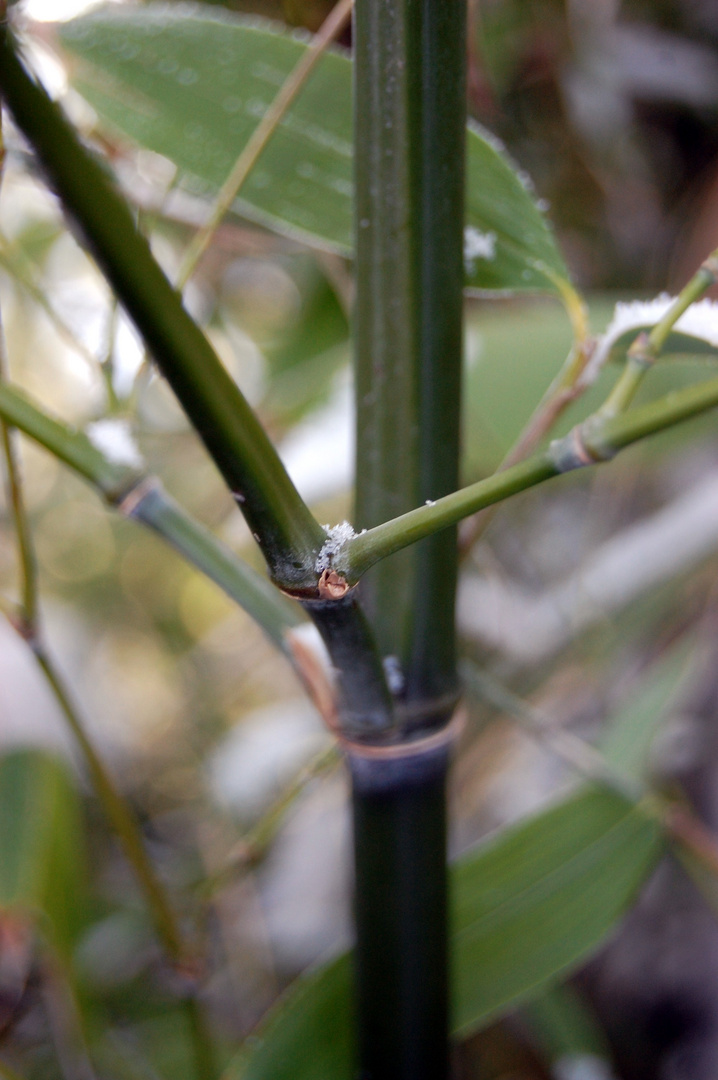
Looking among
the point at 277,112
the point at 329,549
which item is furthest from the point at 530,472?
the point at 277,112

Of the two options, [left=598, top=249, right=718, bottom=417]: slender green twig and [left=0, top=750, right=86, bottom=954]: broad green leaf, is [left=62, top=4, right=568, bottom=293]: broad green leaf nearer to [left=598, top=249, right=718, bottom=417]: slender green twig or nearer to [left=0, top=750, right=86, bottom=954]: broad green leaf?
[left=598, top=249, right=718, bottom=417]: slender green twig

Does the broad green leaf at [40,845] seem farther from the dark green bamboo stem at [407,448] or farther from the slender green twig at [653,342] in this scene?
the slender green twig at [653,342]

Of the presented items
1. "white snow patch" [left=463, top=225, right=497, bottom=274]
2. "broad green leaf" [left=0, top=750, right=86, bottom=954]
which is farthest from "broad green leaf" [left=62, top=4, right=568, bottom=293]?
"broad green leaf" [left=0, top=750, right=86, bottom=954]

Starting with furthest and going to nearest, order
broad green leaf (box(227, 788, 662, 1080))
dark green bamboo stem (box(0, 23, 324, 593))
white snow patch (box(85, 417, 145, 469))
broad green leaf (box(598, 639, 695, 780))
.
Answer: broad green leaf (box(598, 639, 695, 780)) → broad green leaf (box(227, 788, 662, 1080)) → white snow patch (box(85, 417, 145, 469)) → dark green bamboo stem (box(0, 23, 324, 593))

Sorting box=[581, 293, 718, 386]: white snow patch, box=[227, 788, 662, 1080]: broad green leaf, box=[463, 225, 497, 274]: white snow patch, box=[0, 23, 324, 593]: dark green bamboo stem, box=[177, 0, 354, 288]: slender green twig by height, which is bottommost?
box=[227, 788, 662, 1080]: broad green leaf

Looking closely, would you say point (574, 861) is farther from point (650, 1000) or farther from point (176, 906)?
point (176, 906)

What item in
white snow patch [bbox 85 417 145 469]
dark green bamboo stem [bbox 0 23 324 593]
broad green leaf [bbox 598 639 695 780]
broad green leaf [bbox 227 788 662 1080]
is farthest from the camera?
broad green leaf [bbox 598 639 695 780]

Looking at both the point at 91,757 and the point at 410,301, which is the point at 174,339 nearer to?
the point at 410,301
